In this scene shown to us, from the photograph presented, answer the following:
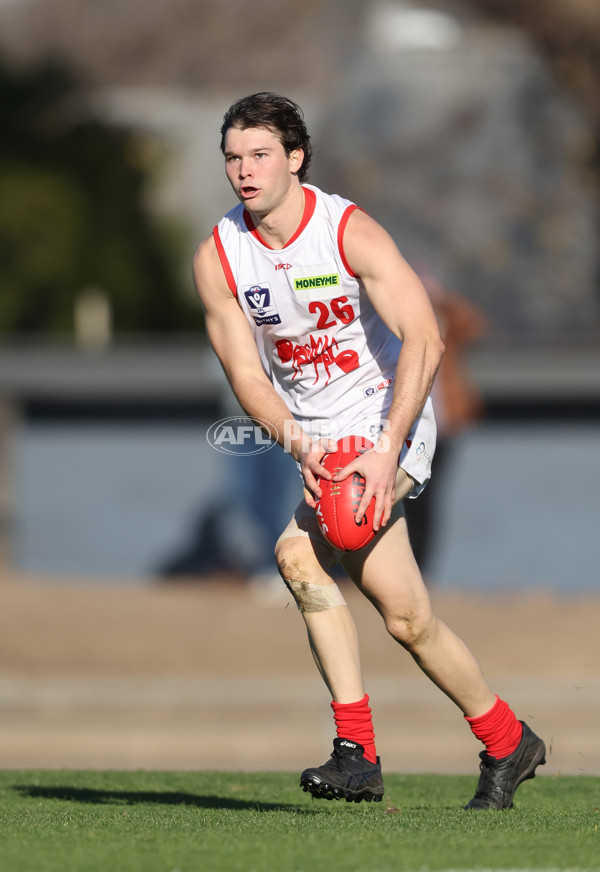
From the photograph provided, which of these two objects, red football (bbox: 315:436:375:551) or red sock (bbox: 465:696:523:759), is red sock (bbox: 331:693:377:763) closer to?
red sock (bbox: 465:696:523:759)

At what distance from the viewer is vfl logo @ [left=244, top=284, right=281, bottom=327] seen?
557 centimetres

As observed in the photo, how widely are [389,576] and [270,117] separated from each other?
1704mm

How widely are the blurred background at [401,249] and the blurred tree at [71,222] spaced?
0.19ft

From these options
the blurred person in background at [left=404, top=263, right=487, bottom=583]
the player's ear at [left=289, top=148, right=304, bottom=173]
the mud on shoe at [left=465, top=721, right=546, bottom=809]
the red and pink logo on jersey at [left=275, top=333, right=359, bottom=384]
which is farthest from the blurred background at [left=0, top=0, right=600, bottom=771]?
the player's ear at [left=289, top=148, right=304, bottom=173]

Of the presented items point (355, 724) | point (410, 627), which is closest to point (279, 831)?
point (355, 724)

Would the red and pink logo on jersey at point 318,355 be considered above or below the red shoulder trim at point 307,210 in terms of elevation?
below

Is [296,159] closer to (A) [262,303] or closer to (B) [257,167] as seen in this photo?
(B) [257,167]

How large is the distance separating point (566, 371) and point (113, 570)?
604 centimetres

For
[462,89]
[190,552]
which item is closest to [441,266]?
[462,89]

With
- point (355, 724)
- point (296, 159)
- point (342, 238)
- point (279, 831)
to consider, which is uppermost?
point (296, 159)

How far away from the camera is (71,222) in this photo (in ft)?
101

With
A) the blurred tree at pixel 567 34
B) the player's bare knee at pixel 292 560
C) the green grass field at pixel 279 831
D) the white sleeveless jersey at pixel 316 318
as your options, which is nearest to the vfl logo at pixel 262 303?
the white sleeveless jersey at pixel 316 318

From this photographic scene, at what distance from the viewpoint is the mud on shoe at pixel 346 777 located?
5297mm

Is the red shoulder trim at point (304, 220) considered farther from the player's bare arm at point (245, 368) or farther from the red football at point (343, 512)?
the red football at point (343, 512)
